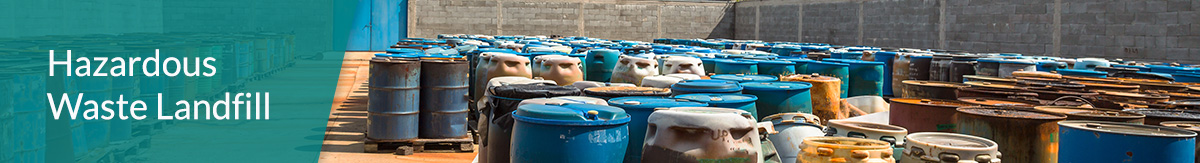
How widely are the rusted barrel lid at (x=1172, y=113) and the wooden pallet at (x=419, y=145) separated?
4.58 meters

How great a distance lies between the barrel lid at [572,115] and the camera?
4613 mm

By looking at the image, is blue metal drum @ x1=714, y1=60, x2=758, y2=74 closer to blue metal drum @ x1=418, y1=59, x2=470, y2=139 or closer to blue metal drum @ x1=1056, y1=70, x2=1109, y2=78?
blue metal drum @ x1=418, y1=59, x2=470, y2=139

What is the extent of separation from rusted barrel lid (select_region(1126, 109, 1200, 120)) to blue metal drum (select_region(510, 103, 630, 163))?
2.61 m

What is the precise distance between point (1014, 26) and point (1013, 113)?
17.4m

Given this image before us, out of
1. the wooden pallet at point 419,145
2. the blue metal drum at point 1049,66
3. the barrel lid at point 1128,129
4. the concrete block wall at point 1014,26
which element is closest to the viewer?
the barrel lid at point 1128,129

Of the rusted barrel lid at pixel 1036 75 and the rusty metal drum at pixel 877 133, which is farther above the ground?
the rusted barrel lid at pixel 1036 75

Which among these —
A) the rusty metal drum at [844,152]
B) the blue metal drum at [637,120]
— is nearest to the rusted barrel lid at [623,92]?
the blue metal drum at [637,120]

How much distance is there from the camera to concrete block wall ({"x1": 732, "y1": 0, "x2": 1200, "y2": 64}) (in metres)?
17.3

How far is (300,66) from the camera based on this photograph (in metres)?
25.6

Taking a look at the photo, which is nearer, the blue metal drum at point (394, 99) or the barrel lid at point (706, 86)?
the barrel lid at point (706, 86)

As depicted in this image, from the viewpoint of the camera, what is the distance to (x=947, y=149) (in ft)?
13.6

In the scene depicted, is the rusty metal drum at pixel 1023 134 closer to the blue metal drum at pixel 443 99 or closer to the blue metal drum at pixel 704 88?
the blue metal drum at pixel 704 88

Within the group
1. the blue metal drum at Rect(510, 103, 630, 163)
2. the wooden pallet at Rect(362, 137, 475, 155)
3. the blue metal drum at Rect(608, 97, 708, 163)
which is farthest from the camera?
the wooden pallet at Rect(362, 137, 475, 155)
